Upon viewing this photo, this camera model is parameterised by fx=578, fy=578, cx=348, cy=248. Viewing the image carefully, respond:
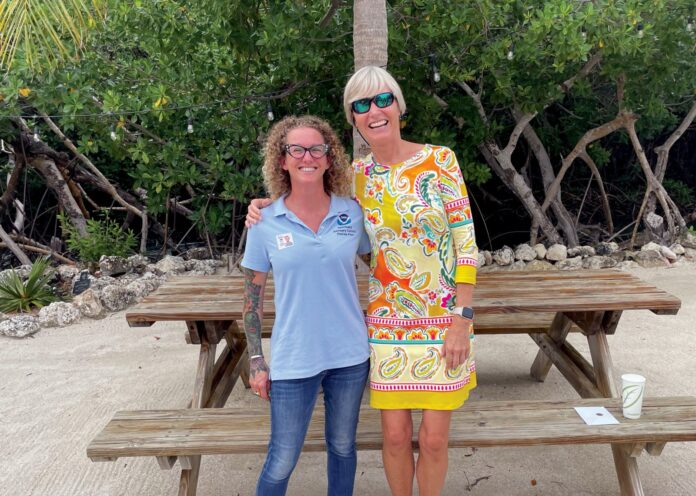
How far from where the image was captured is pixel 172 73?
5.31m

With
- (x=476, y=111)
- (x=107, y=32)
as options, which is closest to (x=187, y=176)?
(x=107, y=32)

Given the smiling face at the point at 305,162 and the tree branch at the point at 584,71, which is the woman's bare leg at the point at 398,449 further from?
the tree branch at the point at 584,71

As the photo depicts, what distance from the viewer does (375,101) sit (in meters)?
1.95

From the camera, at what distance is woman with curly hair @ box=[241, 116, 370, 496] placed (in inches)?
74.5

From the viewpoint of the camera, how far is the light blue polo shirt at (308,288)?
1.88 m

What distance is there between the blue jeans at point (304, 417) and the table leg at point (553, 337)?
6.00 ft

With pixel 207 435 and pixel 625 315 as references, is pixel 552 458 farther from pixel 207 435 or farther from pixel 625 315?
pixel 625 315

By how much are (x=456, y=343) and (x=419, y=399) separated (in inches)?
9.2

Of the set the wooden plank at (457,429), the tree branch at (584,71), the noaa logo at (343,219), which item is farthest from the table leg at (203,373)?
the tree branch at (584,71)

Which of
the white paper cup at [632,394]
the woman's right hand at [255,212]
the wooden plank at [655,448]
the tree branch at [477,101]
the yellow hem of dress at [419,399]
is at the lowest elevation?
the wooden plank at [655,448]

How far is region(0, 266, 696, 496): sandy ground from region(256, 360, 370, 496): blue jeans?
2.62ft

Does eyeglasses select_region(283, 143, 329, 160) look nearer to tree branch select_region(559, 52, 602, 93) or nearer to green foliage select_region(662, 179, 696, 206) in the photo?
tree branch select_region(559, 52, 602, 93)

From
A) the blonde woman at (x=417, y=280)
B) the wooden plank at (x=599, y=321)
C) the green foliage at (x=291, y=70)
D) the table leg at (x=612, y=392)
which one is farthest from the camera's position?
the green foliage at (x=291, y=70)

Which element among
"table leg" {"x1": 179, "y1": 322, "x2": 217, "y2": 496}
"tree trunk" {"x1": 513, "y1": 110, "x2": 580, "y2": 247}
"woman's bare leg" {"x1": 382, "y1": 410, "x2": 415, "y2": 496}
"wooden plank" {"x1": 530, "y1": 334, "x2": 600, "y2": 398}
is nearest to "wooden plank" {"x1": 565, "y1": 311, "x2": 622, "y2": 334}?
"wooden plank" {"x1": 530, "y1": 334, "x2": 600, "y2": 398}
